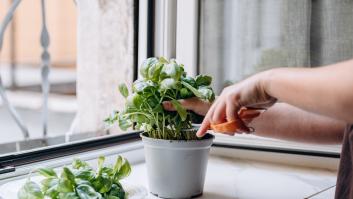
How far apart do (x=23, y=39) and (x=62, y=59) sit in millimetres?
127

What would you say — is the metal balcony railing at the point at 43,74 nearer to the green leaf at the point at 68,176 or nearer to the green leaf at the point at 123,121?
the green leaf at the point at 123,121

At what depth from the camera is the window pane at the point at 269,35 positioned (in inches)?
51.5

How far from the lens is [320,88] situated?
613 mm

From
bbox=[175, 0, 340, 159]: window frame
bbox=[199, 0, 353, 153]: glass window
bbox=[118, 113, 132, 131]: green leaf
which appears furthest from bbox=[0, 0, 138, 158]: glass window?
bbox=[118, 113, 132, 131]: green leaf

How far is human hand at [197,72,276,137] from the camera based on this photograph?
2.44 feet

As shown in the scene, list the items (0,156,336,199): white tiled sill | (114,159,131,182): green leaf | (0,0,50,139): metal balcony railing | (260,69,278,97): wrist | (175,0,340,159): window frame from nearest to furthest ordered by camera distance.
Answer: (260,69,278,97): wrist, (114,159,131,182): green leaf, (0,156,336,199): white tiled sill, (0,0,50,139): metal balcony railing, (175,0,340,159): window frame

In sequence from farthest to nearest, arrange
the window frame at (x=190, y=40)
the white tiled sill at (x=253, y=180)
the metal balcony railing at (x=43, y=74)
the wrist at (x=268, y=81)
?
1. the window frame at (x=190, y=40)
2. the metal balcony railing at (x=43, y=74)
3. the white tiled sill at (x=253, y=180)
4. the wrist at (x=268, y=81)

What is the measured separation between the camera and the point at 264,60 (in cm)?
138

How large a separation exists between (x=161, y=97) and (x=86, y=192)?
0.28 metres

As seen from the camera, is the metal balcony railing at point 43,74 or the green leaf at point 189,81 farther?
the metal balcony railing at point 43,74

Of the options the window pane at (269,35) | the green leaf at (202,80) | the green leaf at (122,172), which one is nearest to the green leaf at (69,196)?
the green leaf at (122,172)

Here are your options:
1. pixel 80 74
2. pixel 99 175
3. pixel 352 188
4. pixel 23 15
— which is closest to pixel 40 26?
pixel 23 15

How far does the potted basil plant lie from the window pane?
1.35 feet

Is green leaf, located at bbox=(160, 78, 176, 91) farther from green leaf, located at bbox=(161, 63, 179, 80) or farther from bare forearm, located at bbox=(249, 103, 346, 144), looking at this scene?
bare forearm, located at bbox=(249, 103, 346, 144)
